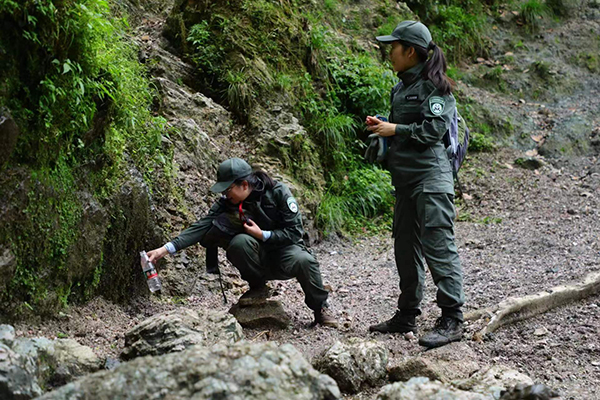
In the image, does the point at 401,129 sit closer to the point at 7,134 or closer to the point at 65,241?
the point at 65,241

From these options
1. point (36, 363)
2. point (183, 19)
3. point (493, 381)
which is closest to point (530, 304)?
point (493, 381)

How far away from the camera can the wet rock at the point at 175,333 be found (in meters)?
3.42

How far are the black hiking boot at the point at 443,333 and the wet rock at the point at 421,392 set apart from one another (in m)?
1.24

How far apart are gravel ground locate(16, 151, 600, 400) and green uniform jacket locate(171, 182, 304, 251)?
30.0 inches

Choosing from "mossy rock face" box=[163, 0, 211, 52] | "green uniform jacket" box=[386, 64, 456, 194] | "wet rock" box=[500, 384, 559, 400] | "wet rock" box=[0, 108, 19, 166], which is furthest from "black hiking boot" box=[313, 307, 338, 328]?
"mossy rock face" box=[163, 0, 211, 52]

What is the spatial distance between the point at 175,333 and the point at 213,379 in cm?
111

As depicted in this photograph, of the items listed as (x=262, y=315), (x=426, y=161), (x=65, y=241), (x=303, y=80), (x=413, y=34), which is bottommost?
(x=262, y=315)

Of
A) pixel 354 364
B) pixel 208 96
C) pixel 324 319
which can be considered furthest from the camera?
pixel 208 96

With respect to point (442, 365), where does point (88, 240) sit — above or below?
above

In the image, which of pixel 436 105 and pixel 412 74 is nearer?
pixel 436 105

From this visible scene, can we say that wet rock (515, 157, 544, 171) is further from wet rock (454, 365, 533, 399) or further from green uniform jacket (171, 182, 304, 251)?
wet rock (454, 365, 533, 399)

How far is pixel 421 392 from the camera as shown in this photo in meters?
2.90

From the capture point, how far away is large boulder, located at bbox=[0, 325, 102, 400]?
9.15 ft

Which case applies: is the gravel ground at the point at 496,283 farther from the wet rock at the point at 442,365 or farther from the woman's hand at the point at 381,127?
the woman's hand at the point at 381,127
